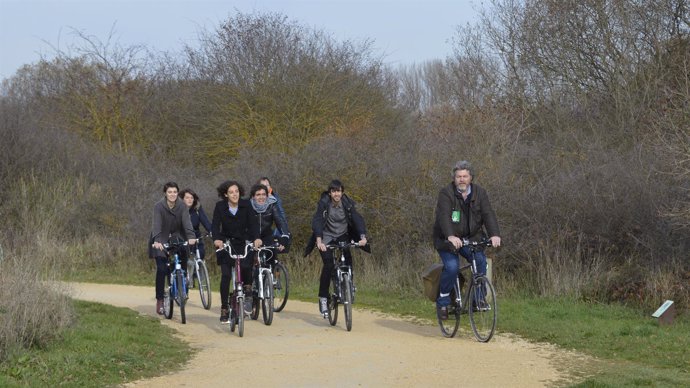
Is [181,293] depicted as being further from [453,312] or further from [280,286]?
[453,312]

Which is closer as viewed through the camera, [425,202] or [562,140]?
[425,202]

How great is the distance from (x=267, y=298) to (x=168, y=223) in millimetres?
1930

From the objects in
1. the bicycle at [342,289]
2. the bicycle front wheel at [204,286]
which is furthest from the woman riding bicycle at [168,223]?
the bicycle at [342,289]

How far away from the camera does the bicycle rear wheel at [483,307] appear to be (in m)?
10.9

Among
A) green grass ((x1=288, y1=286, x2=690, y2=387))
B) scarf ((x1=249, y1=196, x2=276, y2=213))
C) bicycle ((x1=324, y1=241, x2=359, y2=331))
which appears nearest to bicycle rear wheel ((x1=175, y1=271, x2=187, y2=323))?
scarf ((x1=249, y1=196, x2=276, y2=213))

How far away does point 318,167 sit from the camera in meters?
20.4

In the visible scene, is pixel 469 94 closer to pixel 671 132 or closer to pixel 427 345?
pixel 671 132

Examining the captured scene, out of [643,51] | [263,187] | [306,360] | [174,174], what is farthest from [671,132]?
[174,174]

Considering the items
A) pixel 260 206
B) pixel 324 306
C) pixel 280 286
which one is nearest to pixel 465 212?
pixel 324 306

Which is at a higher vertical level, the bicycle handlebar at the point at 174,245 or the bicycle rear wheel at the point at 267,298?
the bicycle handlebar at the point at 174,245

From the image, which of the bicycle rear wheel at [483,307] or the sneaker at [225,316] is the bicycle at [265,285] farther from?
the bicycle rear wheel at [483,307]

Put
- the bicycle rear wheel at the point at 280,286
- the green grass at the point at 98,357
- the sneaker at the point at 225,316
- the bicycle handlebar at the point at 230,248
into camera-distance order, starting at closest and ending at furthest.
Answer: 1. the green grass at the point at 98,357
2. the bicycle handlebar at the point at 230,248
3. the sneaker at the point at 225,316
4. the bicycle rear wheel at the point at 280,286

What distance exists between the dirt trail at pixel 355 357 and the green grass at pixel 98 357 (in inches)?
10.9

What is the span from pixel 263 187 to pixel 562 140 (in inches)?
458
